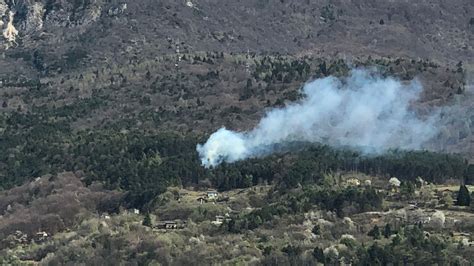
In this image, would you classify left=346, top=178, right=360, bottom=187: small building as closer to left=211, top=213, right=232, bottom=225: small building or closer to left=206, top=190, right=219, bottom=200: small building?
left=211, top=213, right=232, bottom=225: small building

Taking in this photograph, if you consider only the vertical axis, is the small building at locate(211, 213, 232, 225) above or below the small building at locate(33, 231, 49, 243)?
above

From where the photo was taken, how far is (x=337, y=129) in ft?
462

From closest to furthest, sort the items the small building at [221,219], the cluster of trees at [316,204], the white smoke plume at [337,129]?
1. the cluster of trees at [316,204]
2. the small building at [221,219]
3. the white smoke plume at [337,129]

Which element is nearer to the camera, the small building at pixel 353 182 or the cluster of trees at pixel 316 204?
the cluster of trees at pixel 316 204

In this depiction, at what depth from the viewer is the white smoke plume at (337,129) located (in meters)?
139

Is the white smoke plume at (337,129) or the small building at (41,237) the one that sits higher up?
the white smoke plume at (337,129)

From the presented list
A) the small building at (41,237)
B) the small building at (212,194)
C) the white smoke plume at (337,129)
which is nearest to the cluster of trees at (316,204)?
the small building at (212,194)

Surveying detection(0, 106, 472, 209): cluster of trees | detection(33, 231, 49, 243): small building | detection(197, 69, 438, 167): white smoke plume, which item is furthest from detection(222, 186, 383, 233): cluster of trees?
detection(33, 231, 49, 243): small building

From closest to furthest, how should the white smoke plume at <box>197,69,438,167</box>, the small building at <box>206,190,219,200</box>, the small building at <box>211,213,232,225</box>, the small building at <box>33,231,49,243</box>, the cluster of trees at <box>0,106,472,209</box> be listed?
1. the small building at <box>211,213,232,225</box>
2. the small building at <box>33,231,49,243</box>
3. the small building at <box>206,190,219,200</box>
4. the cluster of trees at <box>0,106,472,209</box>
5. the white smoke plume at <box>197,69,438,167</box>

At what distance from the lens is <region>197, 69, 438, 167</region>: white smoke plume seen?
456 ft

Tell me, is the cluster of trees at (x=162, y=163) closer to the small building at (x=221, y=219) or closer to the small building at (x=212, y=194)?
the small building at (x=212, y=194)

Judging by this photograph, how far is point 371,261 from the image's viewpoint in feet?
305

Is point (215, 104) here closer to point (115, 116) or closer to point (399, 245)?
point (115, 116)

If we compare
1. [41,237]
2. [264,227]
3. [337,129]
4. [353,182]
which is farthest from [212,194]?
[41,237]
